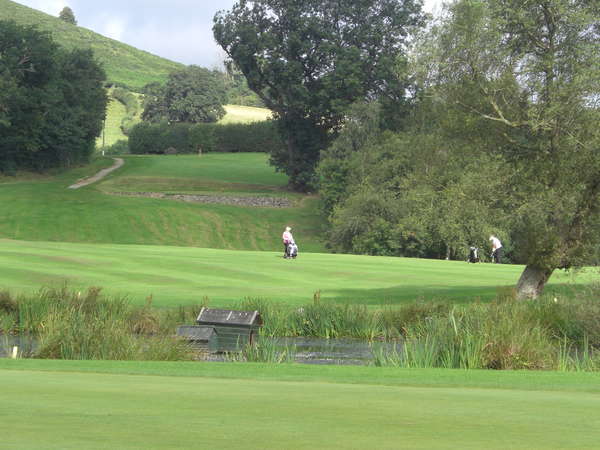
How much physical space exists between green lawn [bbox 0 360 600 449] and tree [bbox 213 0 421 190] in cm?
6686

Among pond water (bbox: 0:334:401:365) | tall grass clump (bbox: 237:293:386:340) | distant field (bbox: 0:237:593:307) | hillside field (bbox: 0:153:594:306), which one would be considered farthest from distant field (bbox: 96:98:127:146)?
pond water (bbox: 0:334:401:365)

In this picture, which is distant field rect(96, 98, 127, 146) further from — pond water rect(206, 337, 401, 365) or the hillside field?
pond water rect(206, 337, 401, 365)

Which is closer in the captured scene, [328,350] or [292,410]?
[292,410]

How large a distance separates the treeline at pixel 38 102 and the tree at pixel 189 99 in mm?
47220

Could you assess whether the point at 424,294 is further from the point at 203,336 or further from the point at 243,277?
the point at 203,336

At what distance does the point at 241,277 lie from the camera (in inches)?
1347

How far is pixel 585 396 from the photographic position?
10.2m

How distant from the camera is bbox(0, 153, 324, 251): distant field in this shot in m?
69.6

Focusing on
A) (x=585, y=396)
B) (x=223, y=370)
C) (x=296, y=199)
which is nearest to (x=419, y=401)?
(x=585, y=396)

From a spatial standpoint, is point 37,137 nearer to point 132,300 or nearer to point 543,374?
point 132,300

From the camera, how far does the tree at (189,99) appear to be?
477 ft

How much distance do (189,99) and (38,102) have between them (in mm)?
58234

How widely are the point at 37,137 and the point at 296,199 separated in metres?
26.0

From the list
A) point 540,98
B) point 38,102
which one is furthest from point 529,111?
point 38,102
